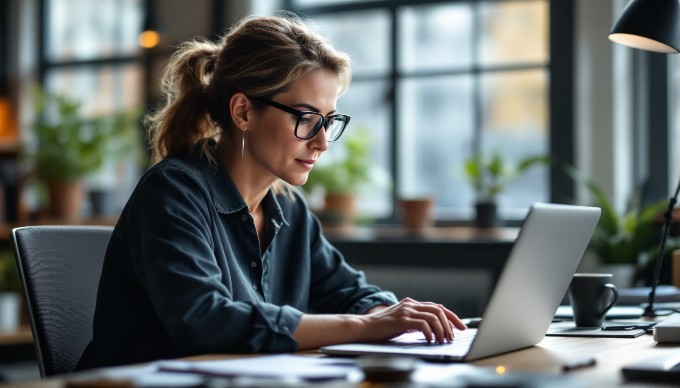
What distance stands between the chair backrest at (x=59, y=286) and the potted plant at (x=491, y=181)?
8.42 feet

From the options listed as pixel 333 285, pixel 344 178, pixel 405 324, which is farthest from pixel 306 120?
pixel 344 178

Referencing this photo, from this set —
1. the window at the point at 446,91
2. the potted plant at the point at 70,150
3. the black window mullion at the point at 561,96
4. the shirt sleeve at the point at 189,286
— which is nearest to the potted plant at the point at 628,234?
the black window mullion at the point at 561,96

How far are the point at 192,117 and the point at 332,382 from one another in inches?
40.8

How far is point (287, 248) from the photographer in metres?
2.04

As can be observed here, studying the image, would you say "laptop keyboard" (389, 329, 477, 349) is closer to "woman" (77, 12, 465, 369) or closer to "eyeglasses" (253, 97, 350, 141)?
"woman" (77, 12, 465, 369)

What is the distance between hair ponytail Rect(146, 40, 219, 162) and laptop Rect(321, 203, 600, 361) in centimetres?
67

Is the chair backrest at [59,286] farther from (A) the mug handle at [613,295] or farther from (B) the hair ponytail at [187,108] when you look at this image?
(A) the mug handle at [613,295]

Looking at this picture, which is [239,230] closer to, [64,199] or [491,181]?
[491,181]

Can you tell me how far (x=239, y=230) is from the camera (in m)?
1.84

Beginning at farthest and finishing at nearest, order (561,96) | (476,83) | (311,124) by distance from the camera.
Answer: (476,83) < (561,96) < (311,124)

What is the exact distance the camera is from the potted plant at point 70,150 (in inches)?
215

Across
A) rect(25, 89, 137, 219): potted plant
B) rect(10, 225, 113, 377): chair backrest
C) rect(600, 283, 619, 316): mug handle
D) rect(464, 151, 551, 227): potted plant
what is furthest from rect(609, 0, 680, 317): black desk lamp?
rect(25, 89, 137, 219): potted plant

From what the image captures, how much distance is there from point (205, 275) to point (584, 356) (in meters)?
0.60

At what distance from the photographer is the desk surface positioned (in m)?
1.14
